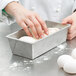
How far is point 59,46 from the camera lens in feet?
4.74

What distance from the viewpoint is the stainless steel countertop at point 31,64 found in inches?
→ 43.8

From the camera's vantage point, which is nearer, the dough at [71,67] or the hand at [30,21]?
the dough at [71,67]

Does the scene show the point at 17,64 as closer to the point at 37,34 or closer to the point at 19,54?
the point at 19,54

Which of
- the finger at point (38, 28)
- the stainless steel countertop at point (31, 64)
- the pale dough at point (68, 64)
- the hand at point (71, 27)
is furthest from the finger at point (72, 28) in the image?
the pale dough at point (68, 64)

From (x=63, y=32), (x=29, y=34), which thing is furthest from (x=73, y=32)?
(x=29, y=34)

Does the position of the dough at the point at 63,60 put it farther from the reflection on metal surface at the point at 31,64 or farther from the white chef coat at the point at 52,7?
the white chef coat at the point at 52,7

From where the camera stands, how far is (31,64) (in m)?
1.21

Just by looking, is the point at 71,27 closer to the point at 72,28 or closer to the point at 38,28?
the point at 72,28

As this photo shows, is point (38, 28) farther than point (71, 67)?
Yes

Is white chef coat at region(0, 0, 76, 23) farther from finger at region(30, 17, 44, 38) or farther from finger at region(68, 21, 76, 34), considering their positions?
finger at region(30, 17, 44, 38)

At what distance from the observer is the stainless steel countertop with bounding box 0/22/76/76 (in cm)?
111

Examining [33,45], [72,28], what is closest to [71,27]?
[72,28]

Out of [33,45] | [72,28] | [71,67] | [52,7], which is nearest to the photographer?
[71,67]

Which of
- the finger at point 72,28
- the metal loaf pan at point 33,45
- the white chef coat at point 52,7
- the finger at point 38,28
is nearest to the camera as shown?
the metal loaf pan at point 33,45
